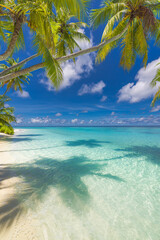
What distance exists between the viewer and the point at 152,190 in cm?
338

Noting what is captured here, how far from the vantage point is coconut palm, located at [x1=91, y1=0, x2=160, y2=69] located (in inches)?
171

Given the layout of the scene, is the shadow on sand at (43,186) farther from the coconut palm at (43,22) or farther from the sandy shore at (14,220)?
the coconut palm at (43,22)

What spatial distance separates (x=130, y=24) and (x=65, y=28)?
3893mm

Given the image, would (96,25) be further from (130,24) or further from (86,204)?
(86,204)

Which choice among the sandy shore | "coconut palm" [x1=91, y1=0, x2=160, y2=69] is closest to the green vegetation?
"coconut palm" [x1=91, y1=0, x2=160, y2=69]

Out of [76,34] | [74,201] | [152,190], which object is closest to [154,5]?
[76,34]

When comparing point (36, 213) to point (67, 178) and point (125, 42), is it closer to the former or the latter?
point (67, 178)

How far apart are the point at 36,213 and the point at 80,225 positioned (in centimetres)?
97

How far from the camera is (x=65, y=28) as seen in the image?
659 cm

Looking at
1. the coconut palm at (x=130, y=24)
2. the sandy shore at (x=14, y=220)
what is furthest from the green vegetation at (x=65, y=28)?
the sandy shore at (x=14, y=220)

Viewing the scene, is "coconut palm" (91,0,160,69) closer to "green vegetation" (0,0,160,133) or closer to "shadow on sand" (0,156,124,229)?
"green vegetation" (0,0,160,133)

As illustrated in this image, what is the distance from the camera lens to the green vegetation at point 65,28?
10.2ft

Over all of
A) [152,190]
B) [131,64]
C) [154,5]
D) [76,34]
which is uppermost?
[76,34]

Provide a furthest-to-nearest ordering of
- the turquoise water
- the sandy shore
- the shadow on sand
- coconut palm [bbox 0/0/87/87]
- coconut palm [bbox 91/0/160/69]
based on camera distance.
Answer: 1. coconut palm [bbox 91/0/160/69]
2. coconut palm [bbox 0/0/87/87]
3. the shadow on sand
4. the turquoise water
5. the sandy shore
